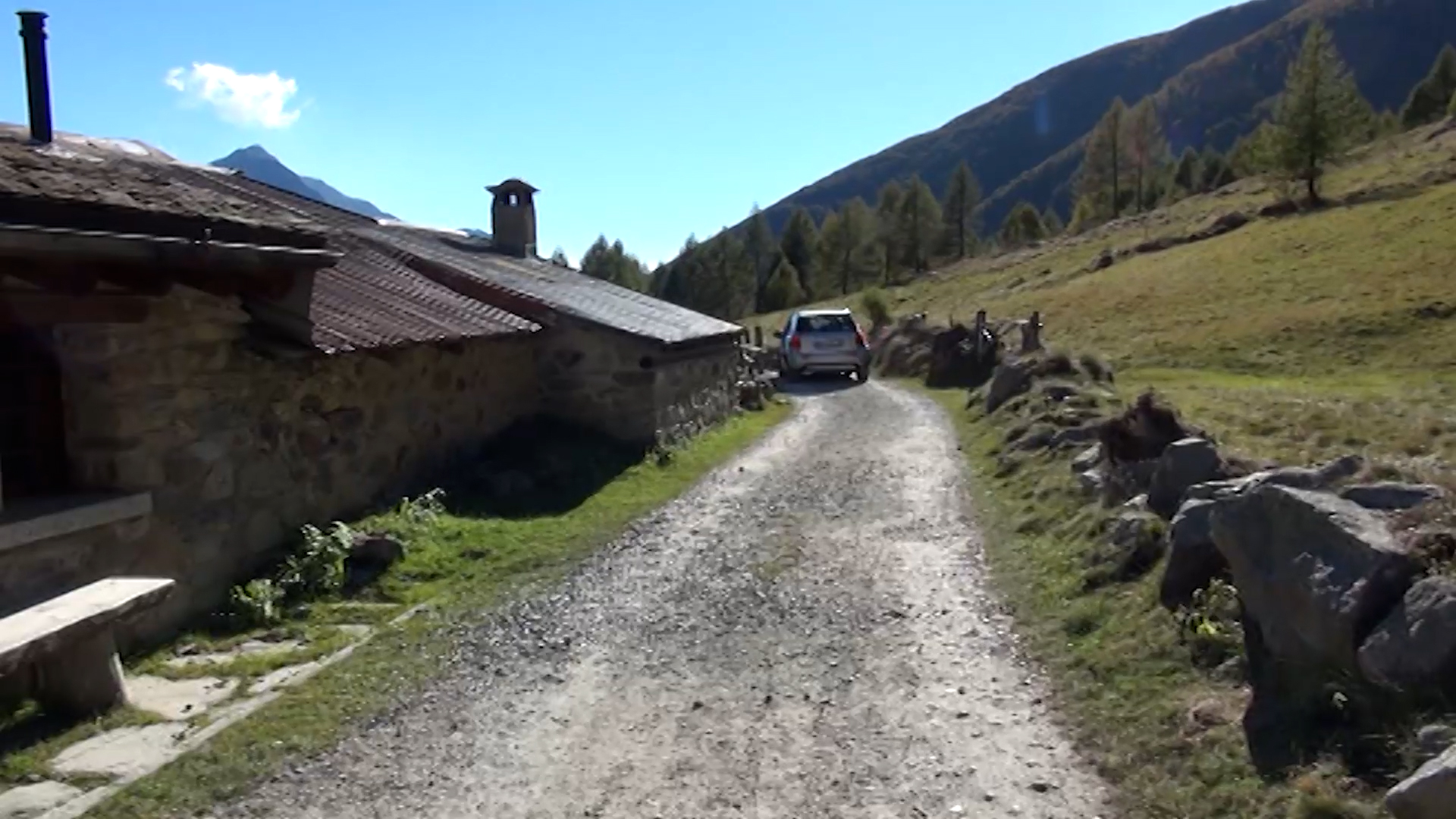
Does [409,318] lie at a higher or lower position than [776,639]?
higher

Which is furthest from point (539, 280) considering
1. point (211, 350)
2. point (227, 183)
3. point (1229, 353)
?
point (1229, 353)

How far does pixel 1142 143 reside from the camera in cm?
7306

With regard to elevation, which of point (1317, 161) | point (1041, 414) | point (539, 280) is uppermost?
point (1317, 161)

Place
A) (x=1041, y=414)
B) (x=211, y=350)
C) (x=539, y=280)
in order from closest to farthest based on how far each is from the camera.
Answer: (x=211, y=350)
(x=1041, y=414)
(x=539, y=280)

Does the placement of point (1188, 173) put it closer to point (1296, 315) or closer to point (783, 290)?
point (783, 290)

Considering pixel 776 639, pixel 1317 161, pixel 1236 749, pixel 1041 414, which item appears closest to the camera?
pixel 1236 749

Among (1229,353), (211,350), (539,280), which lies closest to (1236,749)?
(211,350)

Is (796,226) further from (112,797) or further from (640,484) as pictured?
(112,797)

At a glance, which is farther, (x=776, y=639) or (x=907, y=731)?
(x=776, y=639)

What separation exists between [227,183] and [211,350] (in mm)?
6197

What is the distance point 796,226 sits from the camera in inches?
3199

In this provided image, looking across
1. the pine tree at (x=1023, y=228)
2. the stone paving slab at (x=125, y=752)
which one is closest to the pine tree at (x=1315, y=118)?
the pine tree at (x=1023, y=228)

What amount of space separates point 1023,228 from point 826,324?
59.0 metres

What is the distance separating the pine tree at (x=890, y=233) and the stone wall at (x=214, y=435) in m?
68.1
